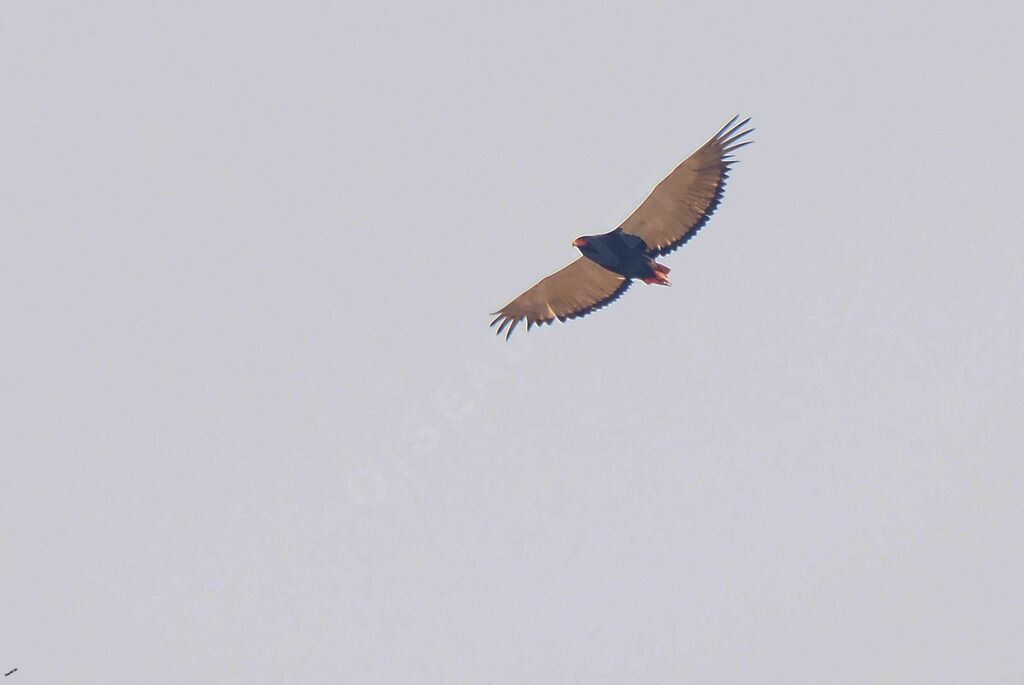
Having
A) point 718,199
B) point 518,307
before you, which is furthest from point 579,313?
point 718,199

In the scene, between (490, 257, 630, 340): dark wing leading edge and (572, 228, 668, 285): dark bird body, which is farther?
(490, 257, 630, 340): dark wing leading edge

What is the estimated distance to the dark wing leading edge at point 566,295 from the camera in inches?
2756

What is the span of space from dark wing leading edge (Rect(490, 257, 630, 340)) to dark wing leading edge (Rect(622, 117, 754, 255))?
213cm

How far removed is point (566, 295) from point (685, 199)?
5734mm

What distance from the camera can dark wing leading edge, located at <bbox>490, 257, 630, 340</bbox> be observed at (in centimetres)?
7000

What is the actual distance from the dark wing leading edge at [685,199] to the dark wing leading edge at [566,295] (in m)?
2.13

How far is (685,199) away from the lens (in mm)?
67688

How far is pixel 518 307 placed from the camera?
71.1 metres

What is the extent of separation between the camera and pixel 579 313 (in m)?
70.9

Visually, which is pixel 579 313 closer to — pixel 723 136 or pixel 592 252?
pixel 592 252

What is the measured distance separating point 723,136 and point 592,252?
5.52 metres

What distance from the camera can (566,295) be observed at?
70875 millimetres

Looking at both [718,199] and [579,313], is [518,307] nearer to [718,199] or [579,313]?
[579,313]

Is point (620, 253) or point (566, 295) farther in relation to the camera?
point (566, 295)
